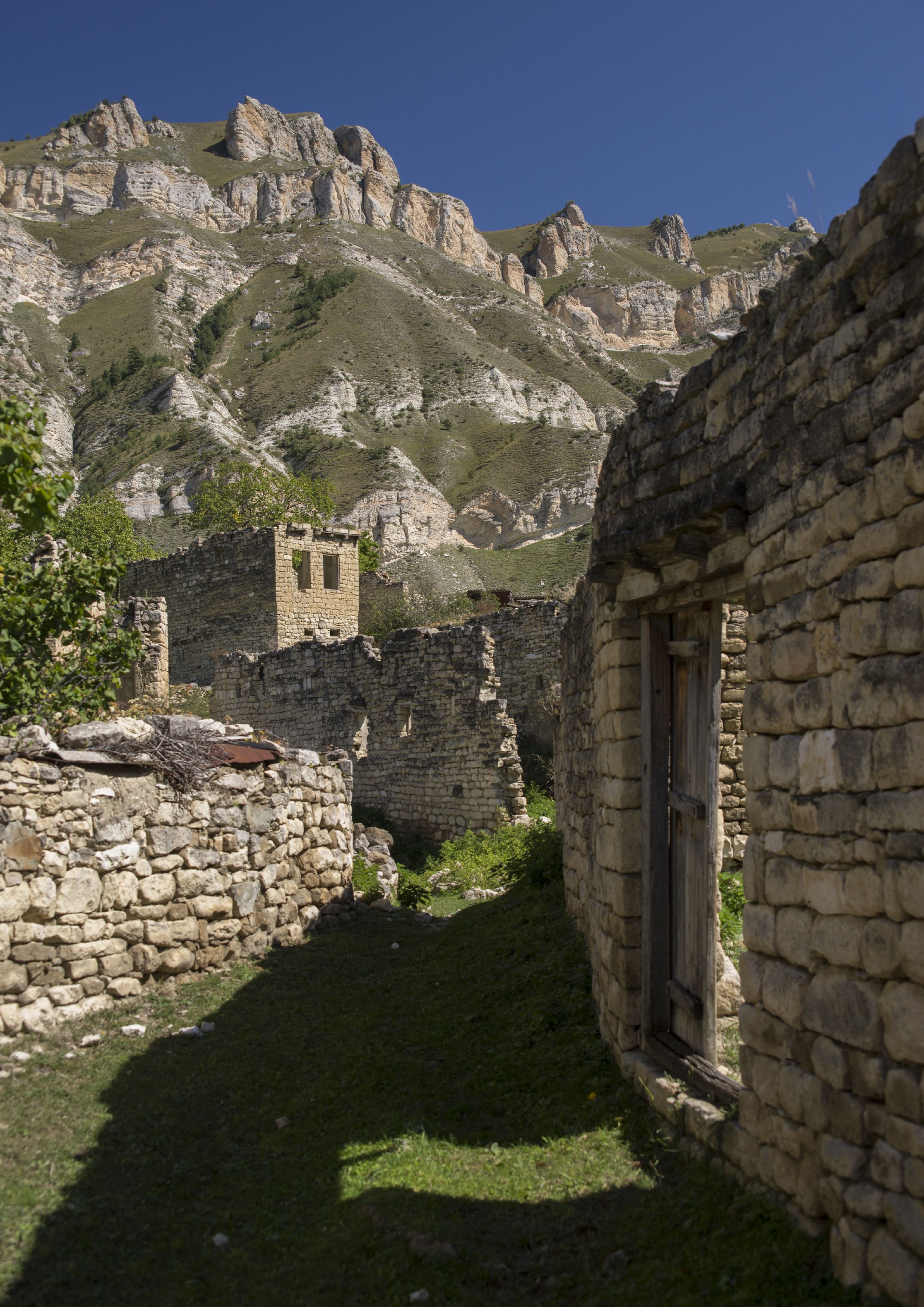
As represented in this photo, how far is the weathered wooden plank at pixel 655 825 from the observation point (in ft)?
15.2

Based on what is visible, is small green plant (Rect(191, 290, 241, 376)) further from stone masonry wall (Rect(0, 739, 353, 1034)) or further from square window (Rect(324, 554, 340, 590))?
stone masonry wall (Rect(0, 739, 353, 1034))

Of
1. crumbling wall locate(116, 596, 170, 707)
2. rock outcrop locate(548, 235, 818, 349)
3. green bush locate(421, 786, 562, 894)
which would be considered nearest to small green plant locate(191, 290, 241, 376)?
rock outcrop locate(548, 235, 818, 349)

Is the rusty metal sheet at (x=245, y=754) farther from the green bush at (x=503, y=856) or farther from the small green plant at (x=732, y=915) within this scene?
the small green plant at (x=732, y=915)

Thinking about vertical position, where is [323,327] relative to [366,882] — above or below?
above

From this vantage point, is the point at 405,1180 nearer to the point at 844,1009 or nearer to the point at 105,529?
the point at 844,1009

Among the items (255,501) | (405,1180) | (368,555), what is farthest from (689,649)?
(255,501)

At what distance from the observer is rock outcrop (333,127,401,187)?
124m

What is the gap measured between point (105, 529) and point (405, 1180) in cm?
3702

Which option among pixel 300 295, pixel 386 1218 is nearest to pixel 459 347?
pixel 300 295

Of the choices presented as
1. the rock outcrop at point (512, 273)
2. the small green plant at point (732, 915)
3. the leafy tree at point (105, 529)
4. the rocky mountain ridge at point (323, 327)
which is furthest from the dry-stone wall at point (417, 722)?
the rock outcrop at point (512, 273)

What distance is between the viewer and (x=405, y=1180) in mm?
3941

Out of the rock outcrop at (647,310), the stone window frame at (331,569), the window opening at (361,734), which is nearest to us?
the window opening at (361,734)

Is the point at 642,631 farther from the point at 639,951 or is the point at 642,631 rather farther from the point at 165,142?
the point at 165,142

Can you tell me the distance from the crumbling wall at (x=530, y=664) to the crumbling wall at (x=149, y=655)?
25.4ft
